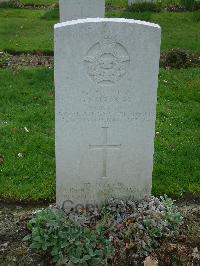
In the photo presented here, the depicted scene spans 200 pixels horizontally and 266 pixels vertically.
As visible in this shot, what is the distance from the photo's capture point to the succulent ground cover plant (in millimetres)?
4398

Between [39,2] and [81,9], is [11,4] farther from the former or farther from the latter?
[81,9]

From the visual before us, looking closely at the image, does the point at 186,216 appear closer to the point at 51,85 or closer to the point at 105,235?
the point at 105,235

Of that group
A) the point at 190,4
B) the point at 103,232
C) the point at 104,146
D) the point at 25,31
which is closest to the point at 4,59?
the point at 25,31

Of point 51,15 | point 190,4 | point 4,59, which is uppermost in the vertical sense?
point 190,4

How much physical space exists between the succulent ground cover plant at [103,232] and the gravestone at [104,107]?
29 centimetres

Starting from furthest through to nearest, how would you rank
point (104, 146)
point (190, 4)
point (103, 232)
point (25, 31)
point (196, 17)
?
1. point (190, 4)
2. point (196, 17)
3. point (25, 31)
4. point (104, 146)
5. point (103, 232)

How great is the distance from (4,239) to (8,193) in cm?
91

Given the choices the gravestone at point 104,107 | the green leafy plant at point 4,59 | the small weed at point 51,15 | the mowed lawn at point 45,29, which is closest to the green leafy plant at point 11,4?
the mowed lawn at point 45,29

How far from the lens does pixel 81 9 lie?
9805mm

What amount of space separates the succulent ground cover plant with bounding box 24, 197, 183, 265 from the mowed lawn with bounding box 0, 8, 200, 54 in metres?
6.63

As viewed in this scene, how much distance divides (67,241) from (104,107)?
1225 millimetres

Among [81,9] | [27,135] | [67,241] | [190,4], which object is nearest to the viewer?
[67,241]

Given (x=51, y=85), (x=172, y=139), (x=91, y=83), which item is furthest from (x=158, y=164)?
(x=51, y=85)

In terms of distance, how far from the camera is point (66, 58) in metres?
4.41
